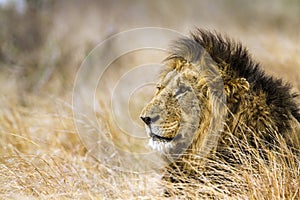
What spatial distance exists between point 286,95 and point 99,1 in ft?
→ 45.5

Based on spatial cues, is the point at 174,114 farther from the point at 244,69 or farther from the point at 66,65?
the point at 66,65

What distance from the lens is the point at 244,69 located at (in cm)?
358

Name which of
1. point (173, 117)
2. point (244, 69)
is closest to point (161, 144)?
point (173, 117)

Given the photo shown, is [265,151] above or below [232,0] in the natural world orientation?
below

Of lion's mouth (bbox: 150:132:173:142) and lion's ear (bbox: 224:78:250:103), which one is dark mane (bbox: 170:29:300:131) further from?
lion's mouth (bbox: 150:132:173:142)

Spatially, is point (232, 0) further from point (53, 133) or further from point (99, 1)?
point (53, 133)

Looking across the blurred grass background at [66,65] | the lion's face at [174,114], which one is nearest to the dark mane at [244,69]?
the lion's face at [174,114]

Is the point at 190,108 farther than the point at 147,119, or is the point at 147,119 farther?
the point at 190,108

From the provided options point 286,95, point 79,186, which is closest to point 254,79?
point 286,95

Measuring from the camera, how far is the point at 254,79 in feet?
11.7

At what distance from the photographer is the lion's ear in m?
3.50

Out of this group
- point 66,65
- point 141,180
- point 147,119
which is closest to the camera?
point 147,119

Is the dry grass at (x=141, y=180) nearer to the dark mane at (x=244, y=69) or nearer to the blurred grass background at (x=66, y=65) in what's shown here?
the blurred grass background at (x=66, y=65)

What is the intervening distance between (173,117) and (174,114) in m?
0.02
